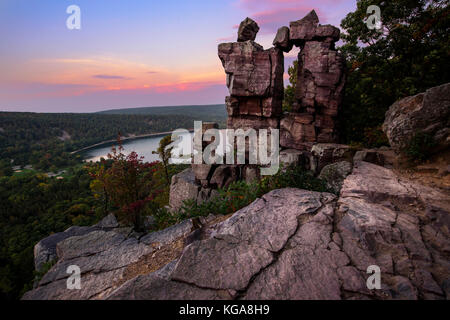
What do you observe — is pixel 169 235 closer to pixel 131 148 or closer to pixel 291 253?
pixel 291 253

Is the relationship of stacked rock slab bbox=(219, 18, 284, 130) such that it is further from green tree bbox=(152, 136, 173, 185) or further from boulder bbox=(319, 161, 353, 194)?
green tree bbox=(152, 136, 173, 185)

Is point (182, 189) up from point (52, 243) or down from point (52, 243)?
up

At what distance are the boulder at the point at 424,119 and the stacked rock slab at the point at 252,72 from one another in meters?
5.33

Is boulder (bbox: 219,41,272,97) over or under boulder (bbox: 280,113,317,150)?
over

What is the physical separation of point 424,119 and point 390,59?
8.19 metres

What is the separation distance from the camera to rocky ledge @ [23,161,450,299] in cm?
260

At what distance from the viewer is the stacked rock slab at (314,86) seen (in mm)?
10469

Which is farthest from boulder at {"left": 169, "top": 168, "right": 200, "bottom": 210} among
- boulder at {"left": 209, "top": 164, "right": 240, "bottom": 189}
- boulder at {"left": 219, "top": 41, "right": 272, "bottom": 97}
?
boulder at {"left": 219, "top": 41, "right": 272, "bottom": 97}

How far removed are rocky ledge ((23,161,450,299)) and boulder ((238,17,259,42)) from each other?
30.3ft

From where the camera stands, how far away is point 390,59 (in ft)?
39.6

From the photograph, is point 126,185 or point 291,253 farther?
Result: point 126,185

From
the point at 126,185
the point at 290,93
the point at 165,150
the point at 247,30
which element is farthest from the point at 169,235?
the point at 165,150

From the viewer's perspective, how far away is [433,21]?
417 inches

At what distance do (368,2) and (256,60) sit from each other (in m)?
7.62
